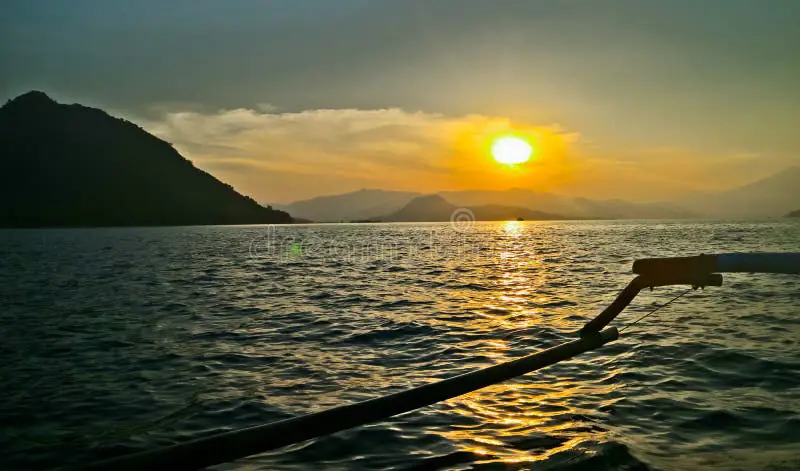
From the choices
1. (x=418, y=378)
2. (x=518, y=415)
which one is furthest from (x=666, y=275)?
(x=418, y=378)

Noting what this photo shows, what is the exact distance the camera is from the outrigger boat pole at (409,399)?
4262 millimetres

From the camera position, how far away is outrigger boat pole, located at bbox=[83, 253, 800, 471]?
4.26 meters

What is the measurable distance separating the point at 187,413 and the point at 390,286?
25.3 meters

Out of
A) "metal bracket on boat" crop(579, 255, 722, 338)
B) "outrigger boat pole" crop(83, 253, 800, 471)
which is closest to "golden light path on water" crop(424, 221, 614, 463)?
"outrigger boat pole" crop(83, 253, 800, 471)

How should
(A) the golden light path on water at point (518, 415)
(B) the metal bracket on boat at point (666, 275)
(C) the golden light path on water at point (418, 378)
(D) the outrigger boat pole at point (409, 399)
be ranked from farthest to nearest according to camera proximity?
(C) the golden light path on water at point (418, 378) → (A) the golden light path on water at point (518, 415) → (B) the metal bracket on boat at point (666, 275) → (D) the outrigger boat pole at point (409, 399)

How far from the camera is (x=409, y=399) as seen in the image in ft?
19.0

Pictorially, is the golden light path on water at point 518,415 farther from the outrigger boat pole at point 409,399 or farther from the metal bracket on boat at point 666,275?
the metal bracket on boat at point 666,275

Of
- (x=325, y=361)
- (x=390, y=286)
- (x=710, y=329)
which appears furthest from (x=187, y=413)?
(x=390, y=286)

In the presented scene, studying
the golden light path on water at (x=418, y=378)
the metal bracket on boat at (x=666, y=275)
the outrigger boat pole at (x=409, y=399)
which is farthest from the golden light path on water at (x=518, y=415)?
the metal bracket on boat at (x=666, y=275)

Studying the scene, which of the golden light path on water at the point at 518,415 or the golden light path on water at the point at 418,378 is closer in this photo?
the golden light path on water at the point at 518,415

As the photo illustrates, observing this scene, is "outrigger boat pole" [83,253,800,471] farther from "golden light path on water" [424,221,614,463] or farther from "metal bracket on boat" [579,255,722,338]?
"golden light path on water" [424,221,614,463]

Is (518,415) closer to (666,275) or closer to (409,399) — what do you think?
(666,275)

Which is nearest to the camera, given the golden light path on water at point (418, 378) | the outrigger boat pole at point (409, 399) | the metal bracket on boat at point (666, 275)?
the outrigger boat pole at point (409, 399)

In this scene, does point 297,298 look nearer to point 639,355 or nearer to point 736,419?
point 639,355
